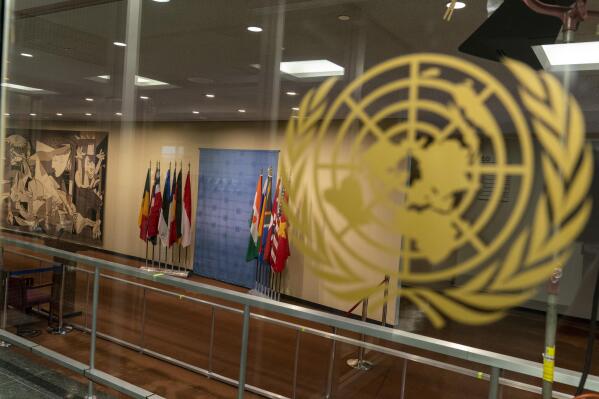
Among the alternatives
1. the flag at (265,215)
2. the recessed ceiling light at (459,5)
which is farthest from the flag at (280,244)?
the recessed ceiling light at (459,5)

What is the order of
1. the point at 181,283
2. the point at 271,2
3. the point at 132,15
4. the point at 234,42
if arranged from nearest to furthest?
the point at 181,283
the point at 271,2
the point at 234,42
the point at 132,15

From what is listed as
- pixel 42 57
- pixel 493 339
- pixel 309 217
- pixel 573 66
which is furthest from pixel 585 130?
pixel 42 57

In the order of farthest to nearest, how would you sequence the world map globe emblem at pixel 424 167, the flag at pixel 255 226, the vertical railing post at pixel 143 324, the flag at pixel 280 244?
1. the vertical railing post at pixel 143 324
2. the flag at pixel 255 226
3. the flag at pixel 280 244
4. the world map globe emblem at pixel 424 167

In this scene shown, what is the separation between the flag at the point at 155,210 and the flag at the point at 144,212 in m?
0.03

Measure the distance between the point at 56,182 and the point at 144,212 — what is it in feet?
2.91

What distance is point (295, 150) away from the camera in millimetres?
1865

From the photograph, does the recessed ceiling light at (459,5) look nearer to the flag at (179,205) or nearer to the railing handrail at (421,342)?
the railing handrail at (421,342)

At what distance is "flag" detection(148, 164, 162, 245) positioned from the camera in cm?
306

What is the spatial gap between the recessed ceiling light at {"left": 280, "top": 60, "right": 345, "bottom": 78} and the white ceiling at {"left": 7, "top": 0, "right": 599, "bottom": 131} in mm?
34

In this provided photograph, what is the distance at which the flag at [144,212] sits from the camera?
3.15 meters

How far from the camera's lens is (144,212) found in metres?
3.19

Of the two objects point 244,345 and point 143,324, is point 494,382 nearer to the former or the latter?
point 244,345

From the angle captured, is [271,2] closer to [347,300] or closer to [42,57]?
[347,300]

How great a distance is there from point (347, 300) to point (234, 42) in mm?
1896
